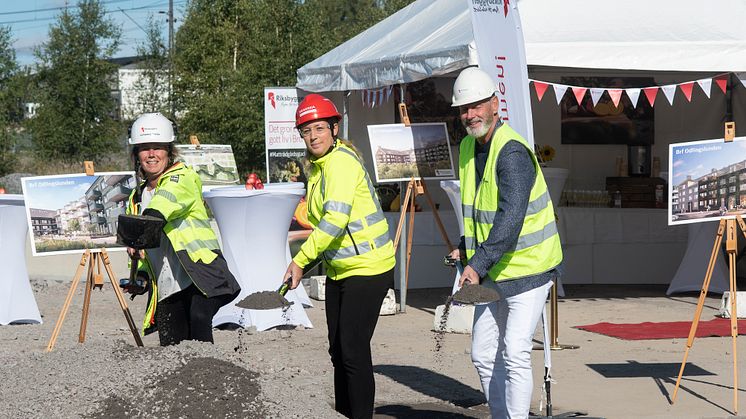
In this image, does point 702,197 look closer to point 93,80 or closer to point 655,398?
point 655,398

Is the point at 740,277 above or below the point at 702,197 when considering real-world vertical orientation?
below

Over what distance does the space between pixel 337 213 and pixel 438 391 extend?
99.4 inches

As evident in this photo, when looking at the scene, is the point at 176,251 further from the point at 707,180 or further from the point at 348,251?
the point at 707,180

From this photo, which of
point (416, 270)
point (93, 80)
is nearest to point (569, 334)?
point (416, 270)

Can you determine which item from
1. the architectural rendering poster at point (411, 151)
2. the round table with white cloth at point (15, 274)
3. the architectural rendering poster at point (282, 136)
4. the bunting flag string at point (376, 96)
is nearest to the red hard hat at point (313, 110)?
the architectural rendering poster at point (411, 151)

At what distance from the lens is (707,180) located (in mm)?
7770

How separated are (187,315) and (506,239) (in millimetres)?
1937

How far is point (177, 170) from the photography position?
633 centimetres

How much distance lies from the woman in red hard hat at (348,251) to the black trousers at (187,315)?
814 millimetres

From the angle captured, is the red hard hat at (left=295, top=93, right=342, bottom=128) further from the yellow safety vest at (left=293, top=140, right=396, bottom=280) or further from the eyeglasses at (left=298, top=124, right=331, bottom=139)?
the yellow safety vest at (left=293, top=140, right=396, bottom=280)

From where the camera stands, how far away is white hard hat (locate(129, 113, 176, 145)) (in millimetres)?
6309

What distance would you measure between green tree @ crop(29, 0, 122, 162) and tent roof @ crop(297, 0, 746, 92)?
26596mm

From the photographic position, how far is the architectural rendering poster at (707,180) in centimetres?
765

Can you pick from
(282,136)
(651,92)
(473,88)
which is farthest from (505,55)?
(282,136)
